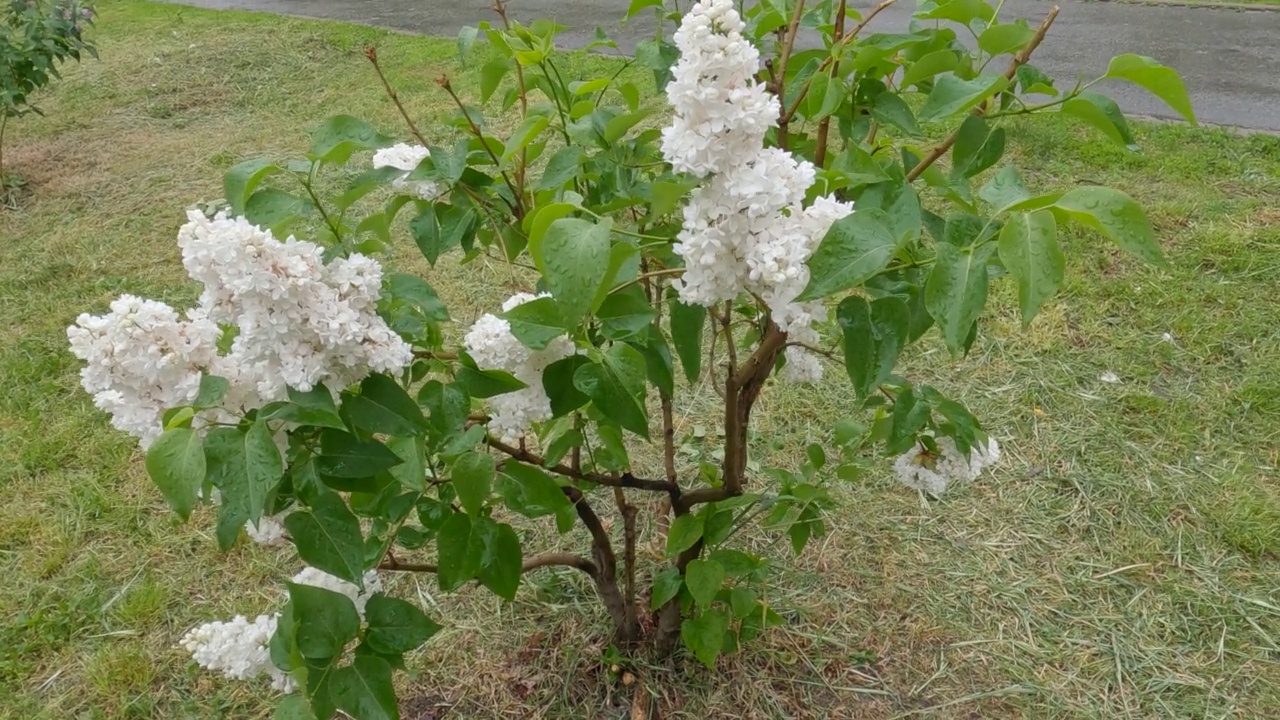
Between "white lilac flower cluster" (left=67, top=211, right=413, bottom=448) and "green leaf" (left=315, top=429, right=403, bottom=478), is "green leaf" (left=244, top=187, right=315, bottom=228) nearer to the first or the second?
"white lilac flower cluster" (left=67, top=211, right=413, bottom=448)

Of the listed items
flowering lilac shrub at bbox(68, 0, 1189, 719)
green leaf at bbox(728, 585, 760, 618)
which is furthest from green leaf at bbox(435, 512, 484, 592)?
green leaf at bbox(728, 585, 760, 618)

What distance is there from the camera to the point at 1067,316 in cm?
317

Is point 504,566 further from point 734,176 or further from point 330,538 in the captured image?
point 734,176

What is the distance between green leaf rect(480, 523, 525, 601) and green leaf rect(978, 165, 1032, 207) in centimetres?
75

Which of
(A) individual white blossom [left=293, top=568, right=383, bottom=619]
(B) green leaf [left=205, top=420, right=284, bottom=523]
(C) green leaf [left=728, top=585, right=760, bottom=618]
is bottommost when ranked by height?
(C) green leaf [left=728, top=585, right=760, bottom=618]

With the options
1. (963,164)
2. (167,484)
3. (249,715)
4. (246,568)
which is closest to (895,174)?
(963,164)

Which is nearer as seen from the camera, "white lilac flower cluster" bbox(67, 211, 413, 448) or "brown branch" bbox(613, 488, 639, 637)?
"white lilac flower cluster" bbox(67, 211, 413, 448)

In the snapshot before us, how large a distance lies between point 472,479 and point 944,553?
1574 millimetres

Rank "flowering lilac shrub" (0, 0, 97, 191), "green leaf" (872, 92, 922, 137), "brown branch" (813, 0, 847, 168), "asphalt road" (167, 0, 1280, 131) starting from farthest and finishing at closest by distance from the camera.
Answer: "asphalt road" (167, 0, 1280, 131) < "flowering lilac shrub" (0, 0, 97, 191) < "brown branch" (813, 0, 847, 168) < "green leaf" (872, 92, 922, 137)

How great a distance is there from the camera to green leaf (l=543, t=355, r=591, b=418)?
1.06m

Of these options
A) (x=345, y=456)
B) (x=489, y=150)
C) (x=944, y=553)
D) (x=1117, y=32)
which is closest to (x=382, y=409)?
(x=345, y=456)

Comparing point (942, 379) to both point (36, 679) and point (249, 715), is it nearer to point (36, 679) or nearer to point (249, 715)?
point (249, 715)

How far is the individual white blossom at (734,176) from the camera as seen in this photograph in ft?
2.87

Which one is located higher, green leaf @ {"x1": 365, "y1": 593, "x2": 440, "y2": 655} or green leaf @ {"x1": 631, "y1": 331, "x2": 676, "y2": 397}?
green leaf @ {"x1": 631, "y1": 331, "x2": 676, "y2": 397}
